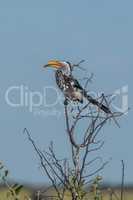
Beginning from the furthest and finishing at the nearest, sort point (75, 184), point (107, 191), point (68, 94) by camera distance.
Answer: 1. point (68, 94)
2. point (107, 191)
3. point (75, 184)

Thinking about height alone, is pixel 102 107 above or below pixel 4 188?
above

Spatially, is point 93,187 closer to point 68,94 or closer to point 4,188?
point 4,188

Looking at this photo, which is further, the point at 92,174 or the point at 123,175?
the point at 92,174

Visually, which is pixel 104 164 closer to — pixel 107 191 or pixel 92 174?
pixel 92 174

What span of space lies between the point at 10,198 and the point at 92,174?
311mm

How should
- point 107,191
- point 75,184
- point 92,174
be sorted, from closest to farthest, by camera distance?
point 75,184
point 92,174
point 107,191

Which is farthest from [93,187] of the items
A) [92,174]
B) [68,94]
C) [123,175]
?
[68,94]

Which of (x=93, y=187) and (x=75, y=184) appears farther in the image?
(x=93, y=187)

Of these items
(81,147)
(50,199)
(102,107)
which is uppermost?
(102,107)

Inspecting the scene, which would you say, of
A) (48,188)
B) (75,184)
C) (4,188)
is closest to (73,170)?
(75,184)

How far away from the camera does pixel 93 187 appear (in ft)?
7.27

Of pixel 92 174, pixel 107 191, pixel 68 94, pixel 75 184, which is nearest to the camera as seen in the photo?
pixel 75 184

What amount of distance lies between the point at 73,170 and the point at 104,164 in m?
0.22

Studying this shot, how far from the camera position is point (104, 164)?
2.17 meters
